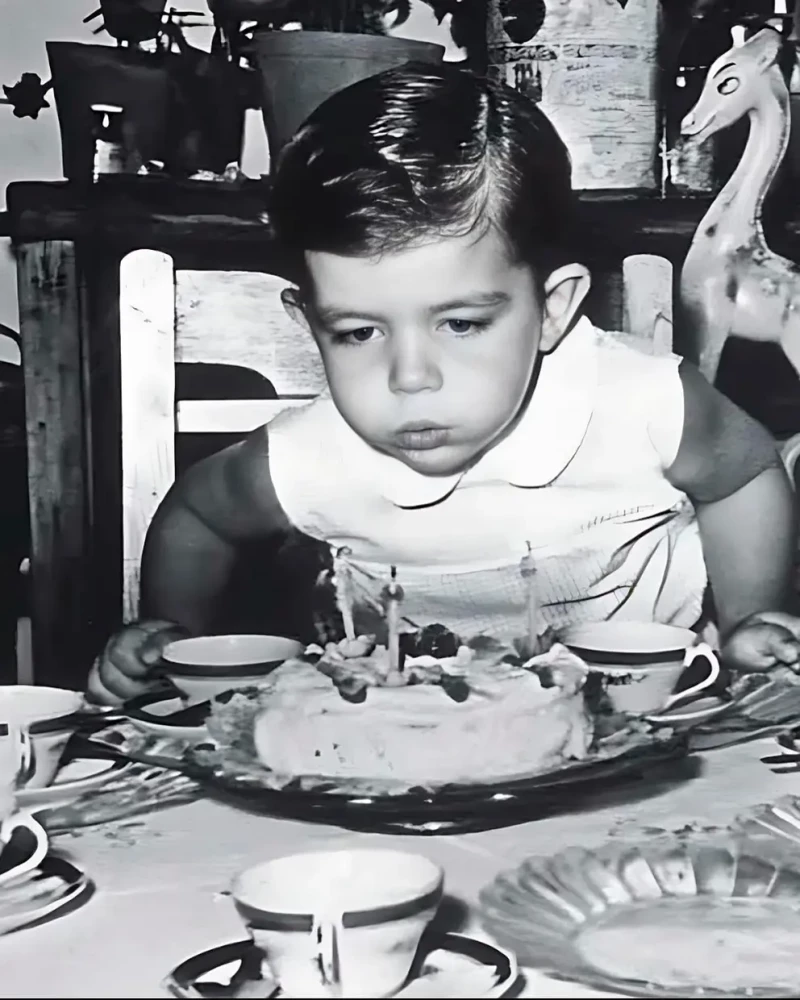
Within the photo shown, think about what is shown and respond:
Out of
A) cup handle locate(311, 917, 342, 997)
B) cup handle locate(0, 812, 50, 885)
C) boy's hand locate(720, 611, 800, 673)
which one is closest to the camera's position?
cup handle locate(311, 917, 342, 997)

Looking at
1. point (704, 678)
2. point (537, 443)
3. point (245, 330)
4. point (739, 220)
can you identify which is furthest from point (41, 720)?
point (739, 220)

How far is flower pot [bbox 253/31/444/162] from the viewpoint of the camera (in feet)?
3.44

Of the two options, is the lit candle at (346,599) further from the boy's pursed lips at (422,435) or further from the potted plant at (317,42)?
the potted plant at (317,42)

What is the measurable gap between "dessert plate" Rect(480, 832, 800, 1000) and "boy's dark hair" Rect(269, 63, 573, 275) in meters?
0.54

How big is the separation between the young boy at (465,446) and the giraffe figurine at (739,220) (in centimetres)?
6

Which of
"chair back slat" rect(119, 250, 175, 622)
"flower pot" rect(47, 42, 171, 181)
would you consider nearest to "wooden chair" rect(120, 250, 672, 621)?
"chair back slat" rect(119, 250, 175, 622)

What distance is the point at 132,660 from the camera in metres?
1.11

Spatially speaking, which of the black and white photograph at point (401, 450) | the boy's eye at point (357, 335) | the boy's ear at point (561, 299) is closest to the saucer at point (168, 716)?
the black and white photograph at point (401, 450)

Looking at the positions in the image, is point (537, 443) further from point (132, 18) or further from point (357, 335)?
point (132, 18)

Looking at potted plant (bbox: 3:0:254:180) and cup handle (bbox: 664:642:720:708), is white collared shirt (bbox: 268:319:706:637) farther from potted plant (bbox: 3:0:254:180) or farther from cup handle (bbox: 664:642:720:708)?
potted plant (bbox: 3:0:254:180)

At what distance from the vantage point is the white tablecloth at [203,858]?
944 millimetres

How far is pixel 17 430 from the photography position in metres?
1.08

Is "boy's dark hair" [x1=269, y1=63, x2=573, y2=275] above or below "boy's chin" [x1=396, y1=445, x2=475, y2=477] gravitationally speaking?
above

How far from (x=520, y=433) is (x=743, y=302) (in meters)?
0.25
